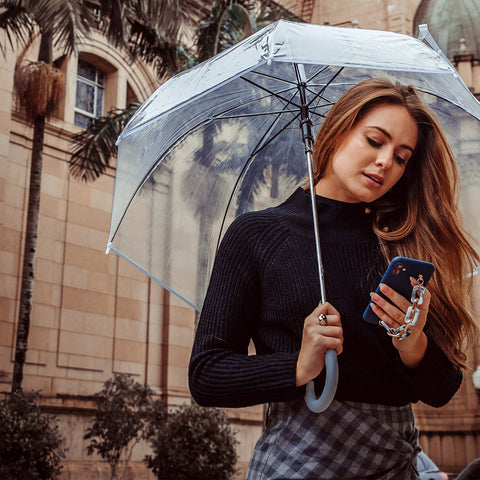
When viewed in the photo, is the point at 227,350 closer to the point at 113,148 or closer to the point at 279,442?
the point at 279,442

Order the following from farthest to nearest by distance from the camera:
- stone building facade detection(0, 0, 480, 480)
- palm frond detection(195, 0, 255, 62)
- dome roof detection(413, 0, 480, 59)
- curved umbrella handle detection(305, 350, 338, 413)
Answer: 1. dome roof detection(413, 0, 480, 59)
2. stone building facade detection(0, 0, 480, 480)
3. palm frond detection(195, 0, 255, 62)
4. curved umbrella handle detection(305, 350, 338, 413)

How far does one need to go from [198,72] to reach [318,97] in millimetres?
698

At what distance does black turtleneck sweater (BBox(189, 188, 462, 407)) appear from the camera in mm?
1878

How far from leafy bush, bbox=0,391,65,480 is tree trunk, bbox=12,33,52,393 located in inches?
25.3

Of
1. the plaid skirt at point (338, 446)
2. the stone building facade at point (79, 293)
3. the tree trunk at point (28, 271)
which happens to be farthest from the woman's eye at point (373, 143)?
the stone building facade at point (79, 293)

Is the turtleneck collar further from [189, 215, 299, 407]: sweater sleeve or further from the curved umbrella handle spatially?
the curved umbrella handle

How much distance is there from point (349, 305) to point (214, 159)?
1.59 metres

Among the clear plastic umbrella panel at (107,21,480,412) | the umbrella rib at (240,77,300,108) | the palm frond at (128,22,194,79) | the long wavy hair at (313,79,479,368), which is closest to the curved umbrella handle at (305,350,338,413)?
the long wavy hair at (313,79,479,368)

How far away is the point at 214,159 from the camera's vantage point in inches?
134

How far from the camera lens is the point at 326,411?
1837mm

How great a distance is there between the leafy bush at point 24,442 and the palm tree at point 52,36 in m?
0.86

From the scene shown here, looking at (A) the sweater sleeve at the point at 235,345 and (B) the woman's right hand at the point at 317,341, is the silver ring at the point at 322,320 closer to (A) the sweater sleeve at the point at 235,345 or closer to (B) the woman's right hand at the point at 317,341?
(B) the woman's right hand at the point at 317,341

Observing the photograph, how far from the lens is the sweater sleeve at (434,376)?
1.93 m

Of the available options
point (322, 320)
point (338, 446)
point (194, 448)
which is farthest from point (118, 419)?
point (322, 320)
